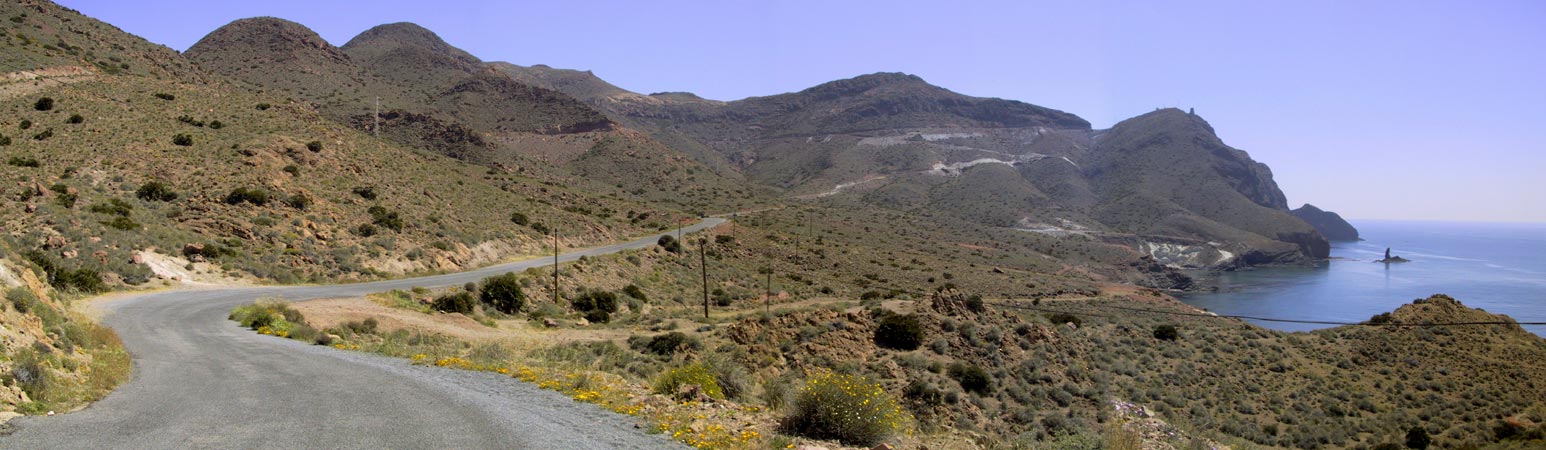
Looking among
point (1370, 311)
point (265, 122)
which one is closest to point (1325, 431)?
point (265, 122)

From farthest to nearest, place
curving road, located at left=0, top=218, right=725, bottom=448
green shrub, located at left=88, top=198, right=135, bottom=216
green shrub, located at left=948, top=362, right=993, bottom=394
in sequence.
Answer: green shrub, located at left=88, top=198, right=135, bottom=216
green shrub, located at left=948, top=362, right=993, bottom=394
curving road, located at left=0, top=218, right=725, bottom=448

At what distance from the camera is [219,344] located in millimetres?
13922

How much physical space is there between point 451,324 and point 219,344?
849 cm

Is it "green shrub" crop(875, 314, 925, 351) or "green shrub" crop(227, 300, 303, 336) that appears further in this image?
"green shrub" crop(875, 314, 925, 351)

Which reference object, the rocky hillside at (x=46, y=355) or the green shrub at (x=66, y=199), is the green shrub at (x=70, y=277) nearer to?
the green shrub at (x=66, y=199)

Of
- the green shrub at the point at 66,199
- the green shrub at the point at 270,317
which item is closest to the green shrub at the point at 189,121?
the green shrub at the point at 66,199

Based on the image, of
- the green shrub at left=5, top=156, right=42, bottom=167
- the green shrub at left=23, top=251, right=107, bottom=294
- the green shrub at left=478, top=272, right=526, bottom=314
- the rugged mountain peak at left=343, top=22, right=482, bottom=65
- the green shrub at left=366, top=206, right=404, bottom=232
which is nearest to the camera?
the green shrub at left=23, top=251, right=107, bottom=294

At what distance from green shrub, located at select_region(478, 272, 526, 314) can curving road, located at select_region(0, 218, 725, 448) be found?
45.6ft

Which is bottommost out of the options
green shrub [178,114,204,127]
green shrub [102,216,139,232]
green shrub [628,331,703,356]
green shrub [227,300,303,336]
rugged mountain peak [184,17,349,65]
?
green shrub [628,331,703,356]

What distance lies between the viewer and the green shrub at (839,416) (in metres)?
8.19

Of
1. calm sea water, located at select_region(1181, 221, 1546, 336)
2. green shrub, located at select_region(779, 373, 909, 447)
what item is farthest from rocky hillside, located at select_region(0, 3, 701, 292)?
calm sea water, located at select_region(1181, 221, 1546, 336)

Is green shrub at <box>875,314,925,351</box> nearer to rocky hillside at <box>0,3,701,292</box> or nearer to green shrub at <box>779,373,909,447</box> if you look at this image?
green shrub at <box>779,373,909,447</box>

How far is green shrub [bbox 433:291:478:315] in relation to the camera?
81.9 feet

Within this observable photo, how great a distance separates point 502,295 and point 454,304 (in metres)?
2.95
